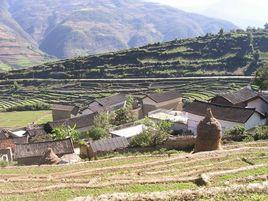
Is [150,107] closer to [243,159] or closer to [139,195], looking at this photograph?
[243,159]

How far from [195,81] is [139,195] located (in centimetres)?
10185

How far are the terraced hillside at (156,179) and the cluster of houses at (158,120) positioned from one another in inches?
561

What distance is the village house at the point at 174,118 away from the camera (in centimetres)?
5880

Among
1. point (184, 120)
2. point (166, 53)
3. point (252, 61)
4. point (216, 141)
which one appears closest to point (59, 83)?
point (166, 53)

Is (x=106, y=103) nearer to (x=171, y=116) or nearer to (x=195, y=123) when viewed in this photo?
(x=171, y=116)

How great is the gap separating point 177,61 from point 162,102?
63.9m

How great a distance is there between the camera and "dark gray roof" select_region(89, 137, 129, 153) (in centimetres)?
4831

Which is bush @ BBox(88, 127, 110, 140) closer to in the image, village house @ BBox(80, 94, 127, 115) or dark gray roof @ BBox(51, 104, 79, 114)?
village house @ BBox(80, 94, 127, 115)

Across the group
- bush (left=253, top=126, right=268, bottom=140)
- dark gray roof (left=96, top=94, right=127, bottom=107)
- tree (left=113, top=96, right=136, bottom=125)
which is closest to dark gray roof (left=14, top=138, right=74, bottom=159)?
bush (left=253, top=126, right=268, bottom=140)

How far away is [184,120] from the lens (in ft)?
199

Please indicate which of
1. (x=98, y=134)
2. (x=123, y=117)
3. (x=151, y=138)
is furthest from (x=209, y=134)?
(x=123, y=117)

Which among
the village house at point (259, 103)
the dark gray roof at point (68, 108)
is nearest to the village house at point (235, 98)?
the village house at point (259, 103)

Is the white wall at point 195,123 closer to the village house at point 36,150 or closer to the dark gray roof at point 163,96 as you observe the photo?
the village house at point 36,150

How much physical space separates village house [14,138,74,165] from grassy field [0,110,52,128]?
47.6 meters
